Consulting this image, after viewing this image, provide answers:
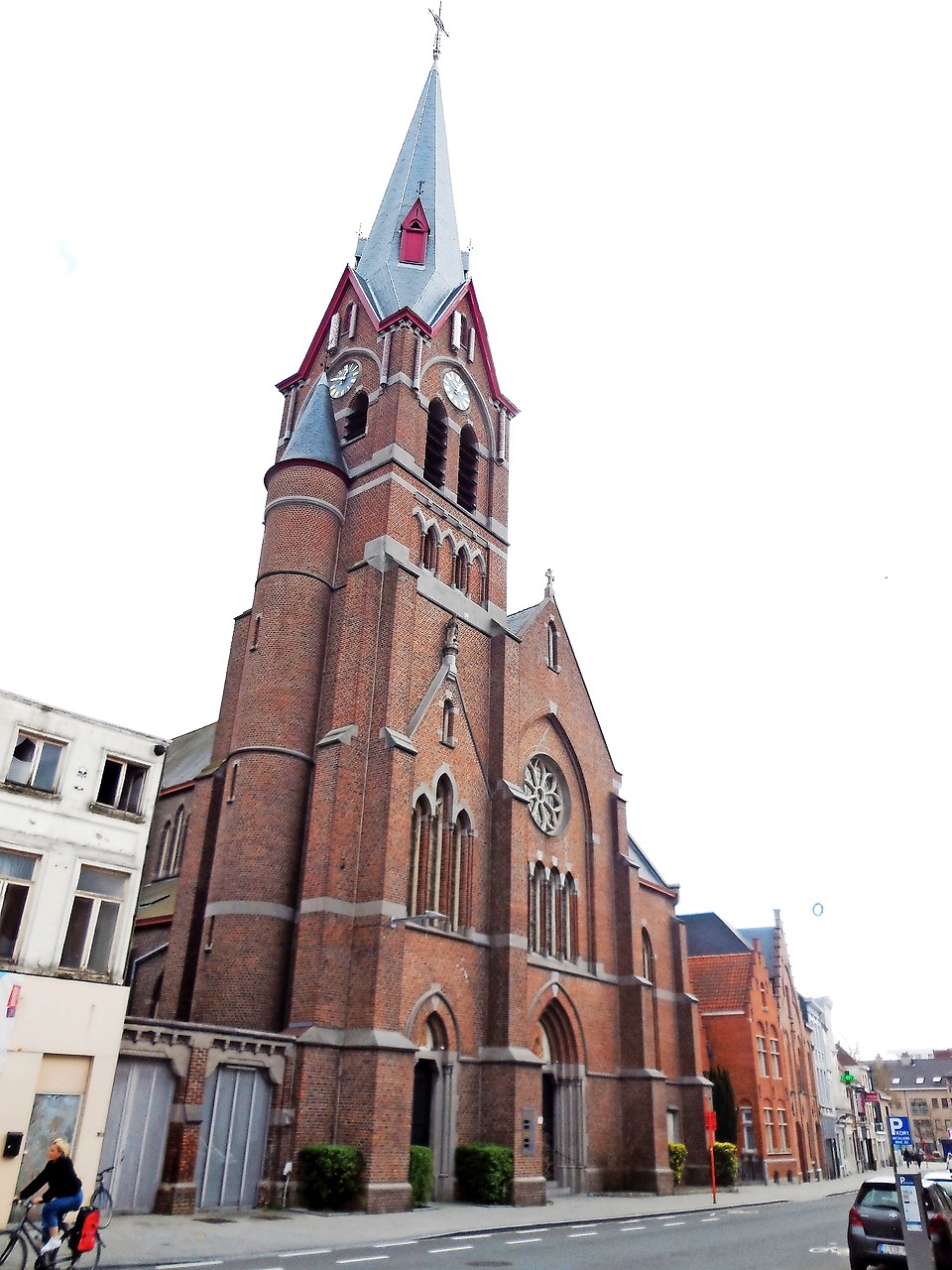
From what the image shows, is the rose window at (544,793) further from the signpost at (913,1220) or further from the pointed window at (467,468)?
the signpost at (913,1220)

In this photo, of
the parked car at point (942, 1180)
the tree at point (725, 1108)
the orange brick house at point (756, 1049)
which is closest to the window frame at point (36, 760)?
the parked car at point (942, 1180)

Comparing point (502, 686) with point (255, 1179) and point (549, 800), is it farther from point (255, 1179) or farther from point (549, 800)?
point (255, 1179)

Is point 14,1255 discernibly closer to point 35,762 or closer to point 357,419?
point 35,762

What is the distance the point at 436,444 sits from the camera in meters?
33.6

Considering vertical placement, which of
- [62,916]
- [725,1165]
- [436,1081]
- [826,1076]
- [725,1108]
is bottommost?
[725,1165]

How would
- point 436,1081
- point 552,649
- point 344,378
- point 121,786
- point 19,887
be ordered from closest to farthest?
point 19,887 < point 121,786 < point 436,1081 < point 344,378 < point 552,649

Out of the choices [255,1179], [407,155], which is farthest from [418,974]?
[407,155]

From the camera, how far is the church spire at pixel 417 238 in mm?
36531

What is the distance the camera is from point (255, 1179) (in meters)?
20.2

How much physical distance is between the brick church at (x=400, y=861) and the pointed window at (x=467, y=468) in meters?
0.13

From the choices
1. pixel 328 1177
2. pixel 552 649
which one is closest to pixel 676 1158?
pixel 328 1177

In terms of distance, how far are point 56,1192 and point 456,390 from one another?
29071 millimetres

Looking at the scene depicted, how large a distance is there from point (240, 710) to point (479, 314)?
64.3 feet

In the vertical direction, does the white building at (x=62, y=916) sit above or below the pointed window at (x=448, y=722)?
below
